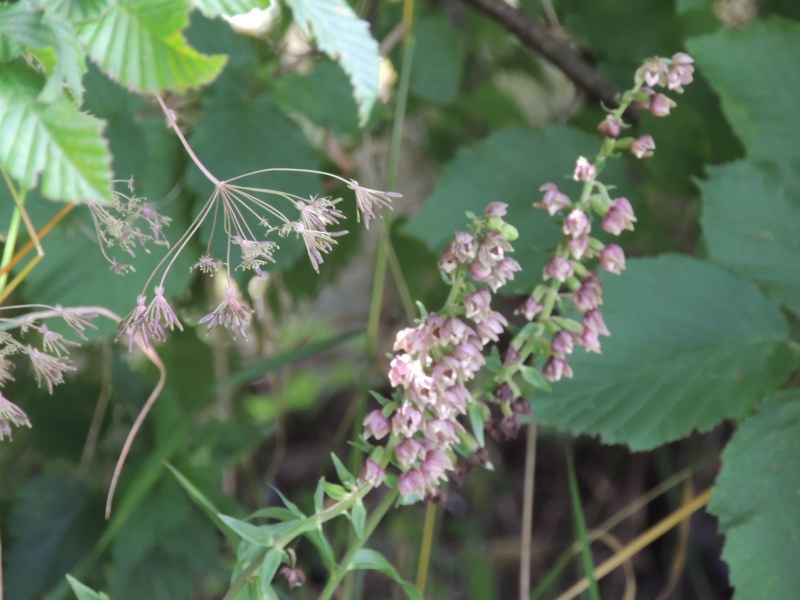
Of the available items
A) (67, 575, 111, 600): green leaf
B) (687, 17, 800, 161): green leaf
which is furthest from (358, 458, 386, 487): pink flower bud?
(687, 17, 800, 161): green leaf

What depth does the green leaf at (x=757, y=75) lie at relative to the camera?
966mm

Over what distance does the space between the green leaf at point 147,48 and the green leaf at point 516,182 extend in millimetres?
549

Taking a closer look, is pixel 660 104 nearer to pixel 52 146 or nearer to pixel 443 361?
pixel 443 361

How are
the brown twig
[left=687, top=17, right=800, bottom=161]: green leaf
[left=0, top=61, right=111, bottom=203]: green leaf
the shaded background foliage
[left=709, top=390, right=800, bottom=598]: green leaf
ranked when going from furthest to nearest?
the brown twig → [left=687, top=17, right=800, bottom=161]: green leaf → the shaded background foliage → [left=709, top=390, right=800, bottom=598]: green leaf → [left=0, top=61, right=111, bottom=203]: green leaf

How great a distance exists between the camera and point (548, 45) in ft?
3.85

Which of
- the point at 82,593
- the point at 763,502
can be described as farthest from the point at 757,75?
the point at 82,593

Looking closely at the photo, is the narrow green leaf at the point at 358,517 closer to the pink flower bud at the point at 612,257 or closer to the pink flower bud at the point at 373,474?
the pink flower bud at the point at 373,474

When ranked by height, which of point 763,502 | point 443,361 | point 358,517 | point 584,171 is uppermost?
point 584,171

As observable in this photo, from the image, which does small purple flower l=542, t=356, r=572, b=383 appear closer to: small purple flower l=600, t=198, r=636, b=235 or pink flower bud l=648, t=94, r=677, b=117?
small purple flower l=600, t=198, r=636, b=235

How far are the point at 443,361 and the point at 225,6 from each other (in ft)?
0.93

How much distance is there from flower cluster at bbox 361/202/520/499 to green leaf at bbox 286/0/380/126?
4.7 inches

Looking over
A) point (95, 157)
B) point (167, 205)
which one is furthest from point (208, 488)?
point (95, 157)

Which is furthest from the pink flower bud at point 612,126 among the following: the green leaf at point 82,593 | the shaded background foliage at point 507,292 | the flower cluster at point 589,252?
the green leaf at point 82,593

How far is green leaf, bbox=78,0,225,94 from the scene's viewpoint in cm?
47
